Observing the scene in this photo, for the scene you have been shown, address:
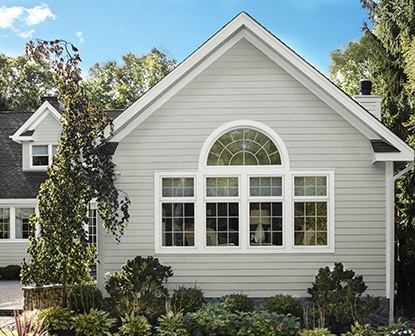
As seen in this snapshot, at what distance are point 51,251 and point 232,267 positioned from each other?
11.7 feet

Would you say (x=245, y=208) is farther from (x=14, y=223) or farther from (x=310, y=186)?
(x=14, y=223)

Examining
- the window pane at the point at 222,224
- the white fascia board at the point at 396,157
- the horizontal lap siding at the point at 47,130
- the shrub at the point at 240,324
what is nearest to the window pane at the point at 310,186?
the white fascia board at the point at 396,157

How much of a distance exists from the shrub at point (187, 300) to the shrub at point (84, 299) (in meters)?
1.45

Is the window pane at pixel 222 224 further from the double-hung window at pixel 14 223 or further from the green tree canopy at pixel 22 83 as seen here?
the green tree canopy at pixel 22 83

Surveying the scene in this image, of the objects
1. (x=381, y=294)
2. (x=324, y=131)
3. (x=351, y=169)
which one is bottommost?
(x=381, y=294)

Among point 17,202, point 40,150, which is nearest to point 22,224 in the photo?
point 17,202

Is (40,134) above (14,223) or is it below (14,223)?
above

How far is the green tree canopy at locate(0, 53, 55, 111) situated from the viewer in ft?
115

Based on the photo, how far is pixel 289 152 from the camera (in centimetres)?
1047

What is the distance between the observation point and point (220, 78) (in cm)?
1056

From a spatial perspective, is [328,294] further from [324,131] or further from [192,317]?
[324,131]

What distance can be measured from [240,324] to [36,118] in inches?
519

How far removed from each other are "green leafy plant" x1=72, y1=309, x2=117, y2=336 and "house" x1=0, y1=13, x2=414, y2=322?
162cm

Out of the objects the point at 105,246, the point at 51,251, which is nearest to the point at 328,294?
the point at 105,246
